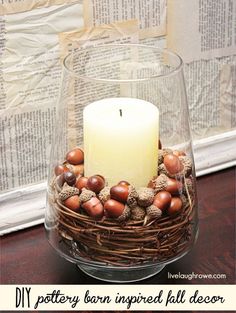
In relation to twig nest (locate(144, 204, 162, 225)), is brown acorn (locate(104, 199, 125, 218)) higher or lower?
higher

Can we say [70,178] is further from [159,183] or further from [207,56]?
[207,56]

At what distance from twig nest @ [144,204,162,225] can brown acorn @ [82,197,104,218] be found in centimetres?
5

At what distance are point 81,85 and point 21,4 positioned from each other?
0.51ft

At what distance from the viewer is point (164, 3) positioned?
1.00m

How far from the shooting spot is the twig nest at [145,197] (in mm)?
781

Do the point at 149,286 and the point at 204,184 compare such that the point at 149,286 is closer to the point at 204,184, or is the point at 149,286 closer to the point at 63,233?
the point at 63,233

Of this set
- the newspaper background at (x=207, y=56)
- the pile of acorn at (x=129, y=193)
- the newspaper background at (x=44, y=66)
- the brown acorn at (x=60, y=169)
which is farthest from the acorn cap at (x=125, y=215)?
the newspaper background at (x=207, y=56)

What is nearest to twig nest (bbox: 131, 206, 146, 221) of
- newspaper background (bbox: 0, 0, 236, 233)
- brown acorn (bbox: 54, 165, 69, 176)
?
brown acorn (bbox: 54, 165, 69, 176)

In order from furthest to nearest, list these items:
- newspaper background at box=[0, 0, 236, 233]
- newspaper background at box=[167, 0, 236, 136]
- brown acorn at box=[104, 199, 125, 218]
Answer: newspaper background at box=[167, 0, 236, 136] → newspaper background at box=[0, 0, 236, 233] → brown acorn at box=[104, 199, 125, 218]

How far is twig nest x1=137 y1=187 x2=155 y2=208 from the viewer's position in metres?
0.78

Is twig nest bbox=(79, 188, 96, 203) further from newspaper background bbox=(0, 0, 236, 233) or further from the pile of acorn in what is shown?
newspaper background bbox=(0, 0, 236, 233)

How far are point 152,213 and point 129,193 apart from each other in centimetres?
3

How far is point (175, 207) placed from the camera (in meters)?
0.80

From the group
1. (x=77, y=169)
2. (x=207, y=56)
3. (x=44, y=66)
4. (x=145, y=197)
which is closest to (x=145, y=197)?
(x=145, y=197)
